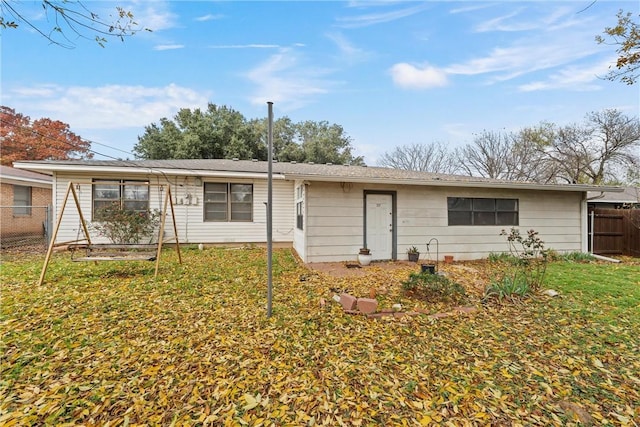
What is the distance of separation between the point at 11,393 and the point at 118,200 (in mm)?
8303

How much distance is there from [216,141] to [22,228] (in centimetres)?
1085

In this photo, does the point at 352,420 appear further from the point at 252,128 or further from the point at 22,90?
the point at 252,128

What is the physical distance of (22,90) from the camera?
9.48 metres

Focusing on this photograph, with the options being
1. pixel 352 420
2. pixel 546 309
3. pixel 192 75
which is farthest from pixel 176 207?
pixel 546 309

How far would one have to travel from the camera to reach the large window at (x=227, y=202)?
962 centimetres

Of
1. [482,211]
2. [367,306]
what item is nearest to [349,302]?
[367,306]

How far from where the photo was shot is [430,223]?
7906mm

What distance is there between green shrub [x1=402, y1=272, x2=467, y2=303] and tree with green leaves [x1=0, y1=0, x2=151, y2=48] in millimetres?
5135

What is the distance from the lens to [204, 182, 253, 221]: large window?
9.62 metres

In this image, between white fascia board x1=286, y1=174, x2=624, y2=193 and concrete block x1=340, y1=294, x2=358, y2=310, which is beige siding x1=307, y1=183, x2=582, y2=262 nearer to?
white fascia board x1=286, y1=174, x2=624, y2=193

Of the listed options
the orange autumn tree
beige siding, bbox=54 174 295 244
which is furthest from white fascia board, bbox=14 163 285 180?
the orange autumn tree

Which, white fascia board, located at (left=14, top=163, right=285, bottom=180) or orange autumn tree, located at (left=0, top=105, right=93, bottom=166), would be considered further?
orange autumn tree, located at (left=0, top=105, right=93, bottom=166)

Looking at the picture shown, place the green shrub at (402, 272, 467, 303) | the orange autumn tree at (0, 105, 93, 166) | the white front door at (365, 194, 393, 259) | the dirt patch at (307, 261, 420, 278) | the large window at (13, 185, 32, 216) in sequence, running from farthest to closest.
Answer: the orange autumn tree at (0, 105, 93, 166), the large window at (13, 185, 32, 216), the white front door at (365, 194, 393, 259), the dirt patch at (307, 261, 420, 278), the green shrub at (402, 272, 467, 303)

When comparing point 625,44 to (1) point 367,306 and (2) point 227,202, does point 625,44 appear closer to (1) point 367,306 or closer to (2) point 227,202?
(1) point 367,306
